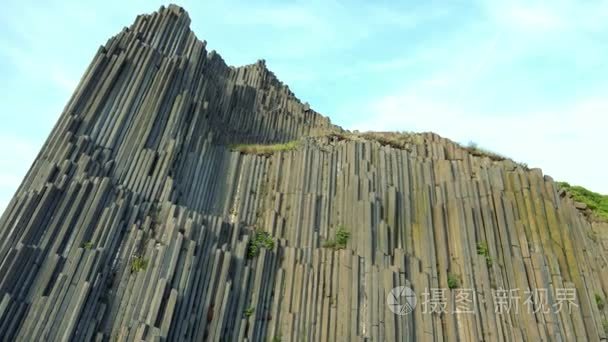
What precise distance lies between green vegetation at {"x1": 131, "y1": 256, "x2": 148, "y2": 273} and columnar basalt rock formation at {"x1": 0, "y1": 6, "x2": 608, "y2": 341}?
0.14ft

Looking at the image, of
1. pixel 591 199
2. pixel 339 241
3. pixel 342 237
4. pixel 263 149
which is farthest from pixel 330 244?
pixel 591 199

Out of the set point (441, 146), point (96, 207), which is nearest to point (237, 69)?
point (441, 146)

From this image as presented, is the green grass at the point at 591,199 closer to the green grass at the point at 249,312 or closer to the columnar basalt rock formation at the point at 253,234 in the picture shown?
the columnar basalt rock formation at the point at 253,234

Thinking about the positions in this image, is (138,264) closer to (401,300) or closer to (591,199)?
(401,300)

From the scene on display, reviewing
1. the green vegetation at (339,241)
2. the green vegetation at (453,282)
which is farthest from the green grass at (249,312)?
the green vegetation at (453,282)

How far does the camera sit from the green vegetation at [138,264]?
10.0 m

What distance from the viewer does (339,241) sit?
12031 millimetres

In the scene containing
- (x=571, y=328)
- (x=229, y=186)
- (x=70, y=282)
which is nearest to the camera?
(x=70, y=282)

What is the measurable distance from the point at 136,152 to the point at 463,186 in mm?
8787

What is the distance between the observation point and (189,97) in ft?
48.2

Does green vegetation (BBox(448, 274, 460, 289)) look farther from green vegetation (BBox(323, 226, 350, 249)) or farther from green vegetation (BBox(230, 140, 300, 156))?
green vegetation (BBox(230, 140, 300, 156))

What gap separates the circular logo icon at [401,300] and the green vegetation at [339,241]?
1939mm

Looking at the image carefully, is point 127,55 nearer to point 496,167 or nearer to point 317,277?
point 317,277

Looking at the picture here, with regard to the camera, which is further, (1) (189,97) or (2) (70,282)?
(1) (189,97)
